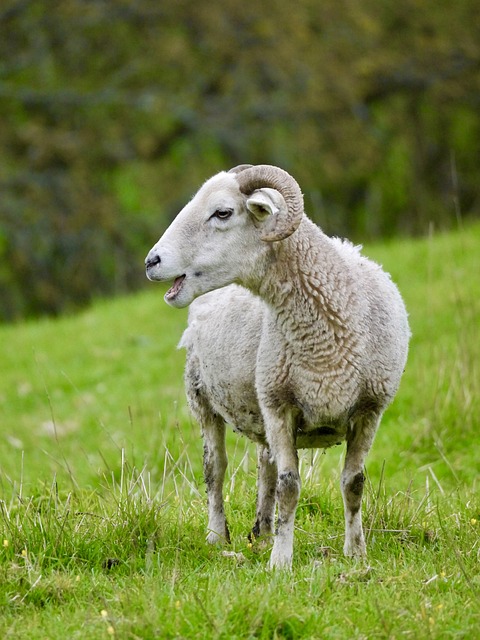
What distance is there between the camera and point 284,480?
4754mm

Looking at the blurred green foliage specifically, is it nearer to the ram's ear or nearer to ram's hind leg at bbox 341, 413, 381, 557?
ram's hind leg at bbox 341, 413, 381, 557

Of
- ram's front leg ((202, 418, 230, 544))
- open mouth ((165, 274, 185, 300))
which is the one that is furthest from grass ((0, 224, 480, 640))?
open mouth ((165, 274, 185, 300))

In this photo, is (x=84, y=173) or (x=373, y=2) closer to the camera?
(x=84, y=173)

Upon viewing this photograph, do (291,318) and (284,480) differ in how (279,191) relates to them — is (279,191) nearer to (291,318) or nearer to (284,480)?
(291,318)

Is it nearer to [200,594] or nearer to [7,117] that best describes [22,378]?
[7,117]

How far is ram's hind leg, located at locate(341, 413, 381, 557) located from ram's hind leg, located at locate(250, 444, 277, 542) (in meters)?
0.55

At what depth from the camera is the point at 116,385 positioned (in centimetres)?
1123

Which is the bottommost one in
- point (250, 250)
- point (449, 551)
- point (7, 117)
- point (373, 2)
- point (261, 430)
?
point (449, 551)

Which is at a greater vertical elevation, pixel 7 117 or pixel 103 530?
pixel 7 117

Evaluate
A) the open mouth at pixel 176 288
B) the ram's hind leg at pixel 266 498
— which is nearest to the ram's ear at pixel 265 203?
the open mouth at pixel 176 288

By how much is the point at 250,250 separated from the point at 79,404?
635 centimetres

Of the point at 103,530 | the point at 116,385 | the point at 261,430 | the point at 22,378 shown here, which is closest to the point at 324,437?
the point at 261,430

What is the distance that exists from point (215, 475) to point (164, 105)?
12959mm

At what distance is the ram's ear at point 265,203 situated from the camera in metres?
4.69
